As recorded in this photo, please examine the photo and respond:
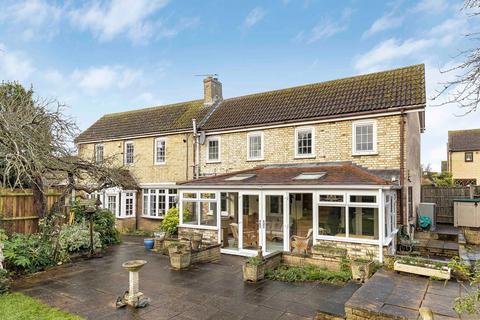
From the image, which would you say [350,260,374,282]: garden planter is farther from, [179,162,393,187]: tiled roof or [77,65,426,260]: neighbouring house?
[179,162,393,187]: tiled roof

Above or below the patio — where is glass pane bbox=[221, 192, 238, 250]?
above

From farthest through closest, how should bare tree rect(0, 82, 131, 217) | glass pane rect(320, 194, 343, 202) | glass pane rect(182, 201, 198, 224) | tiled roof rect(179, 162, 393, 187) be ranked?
glass pane rect(182, 201, 198, 224)
glass pane rect(320, 194, 343, 202)
tiled roof rect(179, 162, 393, 187)
bare tree rect(0, 82, 131, 217)

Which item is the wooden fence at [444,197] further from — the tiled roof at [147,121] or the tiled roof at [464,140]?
the tiled roof at [464,140]

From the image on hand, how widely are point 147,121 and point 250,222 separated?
38.6 feet

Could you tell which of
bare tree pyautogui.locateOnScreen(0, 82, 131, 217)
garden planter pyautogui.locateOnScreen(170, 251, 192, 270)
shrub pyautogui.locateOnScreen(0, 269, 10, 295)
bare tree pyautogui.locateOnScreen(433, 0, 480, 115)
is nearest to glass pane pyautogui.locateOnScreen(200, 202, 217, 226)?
garden planter pyautogui.locateOnScreen(170, 251, 192, 270)

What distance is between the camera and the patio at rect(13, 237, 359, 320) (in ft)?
20.8

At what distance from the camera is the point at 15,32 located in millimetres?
11281

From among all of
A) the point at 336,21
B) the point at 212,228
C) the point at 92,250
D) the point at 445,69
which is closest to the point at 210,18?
the point at 336,21

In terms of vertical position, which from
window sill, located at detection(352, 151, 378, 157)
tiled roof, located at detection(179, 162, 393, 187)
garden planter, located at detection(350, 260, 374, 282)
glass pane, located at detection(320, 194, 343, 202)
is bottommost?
garden planter, located at detection(350, 260, 374, 282)

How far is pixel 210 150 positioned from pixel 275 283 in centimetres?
999

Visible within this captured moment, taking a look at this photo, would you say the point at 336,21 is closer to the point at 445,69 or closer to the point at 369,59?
the point at 369,59

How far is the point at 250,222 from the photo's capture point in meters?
12.5

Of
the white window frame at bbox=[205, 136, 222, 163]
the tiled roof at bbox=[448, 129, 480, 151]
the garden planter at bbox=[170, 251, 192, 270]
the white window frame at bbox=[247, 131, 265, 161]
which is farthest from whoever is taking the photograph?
the tiled roof at bbox=[448, 129, 480, 151]

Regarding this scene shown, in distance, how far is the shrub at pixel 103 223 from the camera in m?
13.3
